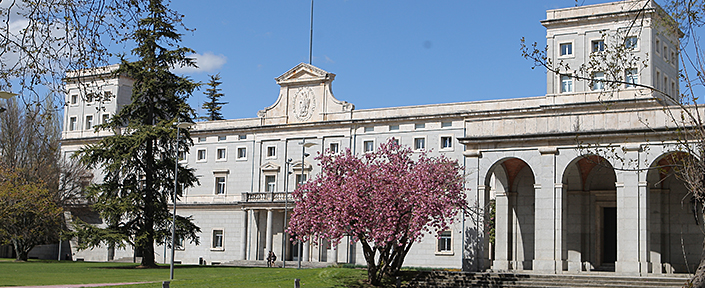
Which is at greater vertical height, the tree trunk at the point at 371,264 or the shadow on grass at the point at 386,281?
the tree trunk at the point at 371,264

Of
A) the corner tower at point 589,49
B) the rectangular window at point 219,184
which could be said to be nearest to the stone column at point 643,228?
the corner tower at point 589,49

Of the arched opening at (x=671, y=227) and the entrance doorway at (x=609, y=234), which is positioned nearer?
the arched opening at (x=671, y=227)

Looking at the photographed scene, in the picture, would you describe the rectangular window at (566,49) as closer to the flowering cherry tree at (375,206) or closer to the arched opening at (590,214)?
the arched opening at (590,214)

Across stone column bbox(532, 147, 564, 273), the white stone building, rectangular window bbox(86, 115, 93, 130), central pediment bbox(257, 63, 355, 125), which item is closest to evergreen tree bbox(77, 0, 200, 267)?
the white stone building

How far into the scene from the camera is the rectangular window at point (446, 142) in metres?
54.8

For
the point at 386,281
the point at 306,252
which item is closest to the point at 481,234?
the point at 386,281

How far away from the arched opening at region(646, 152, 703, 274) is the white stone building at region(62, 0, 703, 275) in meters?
0.05

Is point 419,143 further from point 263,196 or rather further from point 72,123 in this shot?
point 72,123

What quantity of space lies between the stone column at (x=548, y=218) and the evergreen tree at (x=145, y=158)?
74.1ft

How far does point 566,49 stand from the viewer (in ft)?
169

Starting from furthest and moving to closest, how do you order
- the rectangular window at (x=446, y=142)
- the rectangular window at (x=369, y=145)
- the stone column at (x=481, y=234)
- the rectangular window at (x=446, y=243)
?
1. the rectangular window at (x=369, y=145)
2. the rectangular window at (x=446, y=142)
3. the rectangular window at (x=446, y=243)
4. the stone column at (x=481, y=234)

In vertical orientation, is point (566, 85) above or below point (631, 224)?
above

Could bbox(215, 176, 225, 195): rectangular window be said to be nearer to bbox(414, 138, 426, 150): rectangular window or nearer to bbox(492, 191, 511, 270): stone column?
bbox(414, 138, 426, 150): rectangular window

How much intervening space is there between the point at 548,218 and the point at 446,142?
22015 millimetres
